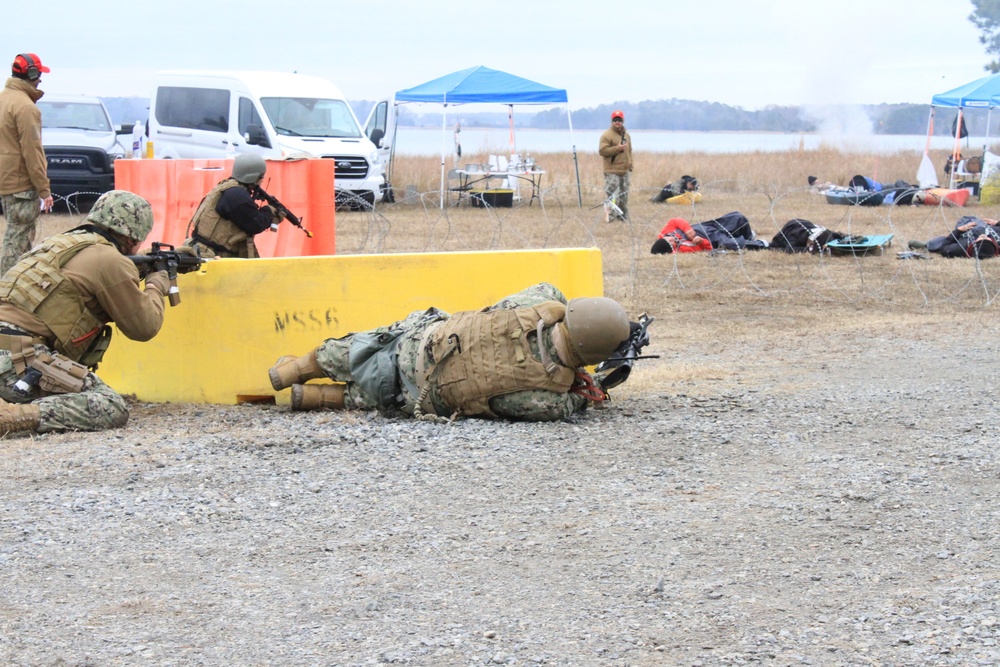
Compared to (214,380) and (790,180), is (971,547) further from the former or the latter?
(790,180)

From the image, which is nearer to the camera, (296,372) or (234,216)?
(296,372)

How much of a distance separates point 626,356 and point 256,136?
41.9ft

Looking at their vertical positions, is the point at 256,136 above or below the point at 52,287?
above

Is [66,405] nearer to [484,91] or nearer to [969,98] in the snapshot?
[484,91]

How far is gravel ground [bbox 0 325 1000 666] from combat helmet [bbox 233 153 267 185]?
2.48 m

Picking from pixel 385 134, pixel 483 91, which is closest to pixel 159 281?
pixel 483 91

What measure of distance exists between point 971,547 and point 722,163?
2499 cm

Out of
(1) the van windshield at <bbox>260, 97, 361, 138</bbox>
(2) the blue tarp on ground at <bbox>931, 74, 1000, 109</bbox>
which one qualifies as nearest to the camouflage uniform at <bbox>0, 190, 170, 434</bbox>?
(1) the van windshield at <bbox>260, 97, 361, 138</bbox>

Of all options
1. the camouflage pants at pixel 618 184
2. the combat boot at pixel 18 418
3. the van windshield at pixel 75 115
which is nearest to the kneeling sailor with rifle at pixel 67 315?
the combat boot at pixel 18 418

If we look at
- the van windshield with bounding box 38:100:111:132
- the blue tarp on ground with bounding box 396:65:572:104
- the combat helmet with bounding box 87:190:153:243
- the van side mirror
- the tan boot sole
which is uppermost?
the blue tarp on ground with bounding box 396:65:572:104

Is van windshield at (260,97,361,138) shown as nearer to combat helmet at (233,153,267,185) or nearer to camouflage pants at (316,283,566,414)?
combat helmet at (233,153,267,185)

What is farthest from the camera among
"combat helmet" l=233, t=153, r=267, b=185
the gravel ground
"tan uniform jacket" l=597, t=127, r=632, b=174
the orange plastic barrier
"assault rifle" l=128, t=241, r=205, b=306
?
"tan uniform jacket" l=597, t=127, r=632, b=174

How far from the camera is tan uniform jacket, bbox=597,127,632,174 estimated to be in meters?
17.0

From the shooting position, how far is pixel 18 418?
5.42m
